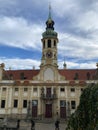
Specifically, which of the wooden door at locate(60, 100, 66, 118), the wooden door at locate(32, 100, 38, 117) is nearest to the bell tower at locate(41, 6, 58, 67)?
the wooden door at locate(32, 100, 38, 117)

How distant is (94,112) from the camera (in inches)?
520

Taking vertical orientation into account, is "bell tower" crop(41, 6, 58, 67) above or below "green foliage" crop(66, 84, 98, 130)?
above

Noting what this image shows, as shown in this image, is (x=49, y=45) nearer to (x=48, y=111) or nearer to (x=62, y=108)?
(x=62, y=108)

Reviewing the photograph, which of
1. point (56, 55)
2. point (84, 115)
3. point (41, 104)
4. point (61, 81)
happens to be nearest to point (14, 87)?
point (41, 104)

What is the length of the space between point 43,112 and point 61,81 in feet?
24.8

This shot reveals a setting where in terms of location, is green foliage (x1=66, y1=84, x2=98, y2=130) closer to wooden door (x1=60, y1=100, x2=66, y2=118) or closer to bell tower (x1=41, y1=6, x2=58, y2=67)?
wooden door (x1=60, y1=100, x2=66, y2=118)

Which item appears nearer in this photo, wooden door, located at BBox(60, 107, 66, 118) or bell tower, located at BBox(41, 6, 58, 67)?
wooden door, located at BBox(60, 107, 66, 118)

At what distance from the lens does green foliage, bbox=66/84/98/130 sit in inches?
519

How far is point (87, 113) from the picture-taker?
567 inches

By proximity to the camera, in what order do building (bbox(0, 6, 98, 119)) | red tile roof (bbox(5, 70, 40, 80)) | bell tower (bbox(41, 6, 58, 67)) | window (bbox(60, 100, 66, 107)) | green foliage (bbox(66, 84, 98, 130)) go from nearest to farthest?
green foliage (bbox(66, 84, 98, 130))
building (bbox(0, 6, 98, 119))
window (bbox(60, 100, 66, 107))
red tile roof (bbox(5, 70, 40, 80))
bell tower (bbox(41, 6, 58, 67))

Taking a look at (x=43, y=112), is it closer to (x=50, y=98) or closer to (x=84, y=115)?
(x=50, y=98)

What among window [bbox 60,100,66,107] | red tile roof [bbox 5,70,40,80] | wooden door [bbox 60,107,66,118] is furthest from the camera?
red tile roof [bbox 5,70,40,80]

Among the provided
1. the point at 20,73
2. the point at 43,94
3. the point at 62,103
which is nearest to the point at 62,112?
the point at 62,103

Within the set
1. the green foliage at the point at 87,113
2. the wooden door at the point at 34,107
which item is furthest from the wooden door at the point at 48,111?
the green foliage at the point at 87,113
